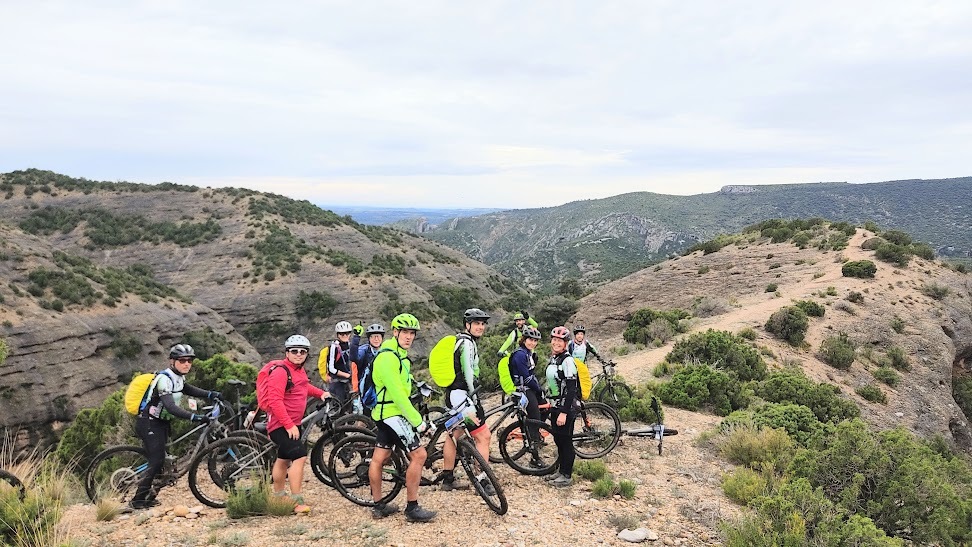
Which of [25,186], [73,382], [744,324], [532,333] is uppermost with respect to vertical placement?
[25,186]

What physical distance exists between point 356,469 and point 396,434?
1329 mm

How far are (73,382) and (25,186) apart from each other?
58.6 meters

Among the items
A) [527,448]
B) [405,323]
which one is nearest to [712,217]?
[527,448]

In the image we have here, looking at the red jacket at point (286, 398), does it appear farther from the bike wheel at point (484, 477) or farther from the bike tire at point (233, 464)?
the bike wheel at point (484, 477)

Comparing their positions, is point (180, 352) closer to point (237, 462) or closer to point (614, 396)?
point (237, 462)

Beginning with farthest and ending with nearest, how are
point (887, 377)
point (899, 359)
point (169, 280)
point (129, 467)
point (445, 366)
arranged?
point (169, 280) < point (899, 359) < point (887, 377) < point (129, 467) < point (445, 366)

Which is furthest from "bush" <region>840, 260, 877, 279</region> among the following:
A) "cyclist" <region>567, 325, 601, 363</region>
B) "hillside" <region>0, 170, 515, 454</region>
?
"hillside" <region>0, 170, 515, 454</region>

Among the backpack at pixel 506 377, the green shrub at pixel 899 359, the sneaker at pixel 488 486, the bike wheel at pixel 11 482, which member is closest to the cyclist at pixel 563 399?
the backpack at pixel 506 377

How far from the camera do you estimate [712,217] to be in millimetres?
127750

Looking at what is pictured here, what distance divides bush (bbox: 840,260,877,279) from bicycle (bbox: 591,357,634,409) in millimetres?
20514

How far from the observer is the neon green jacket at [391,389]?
5.24 metres

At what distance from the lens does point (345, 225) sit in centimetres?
7869

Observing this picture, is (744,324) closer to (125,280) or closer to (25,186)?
(125,280)

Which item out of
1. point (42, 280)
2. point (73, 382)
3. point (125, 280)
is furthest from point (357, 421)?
point (125, 280)
